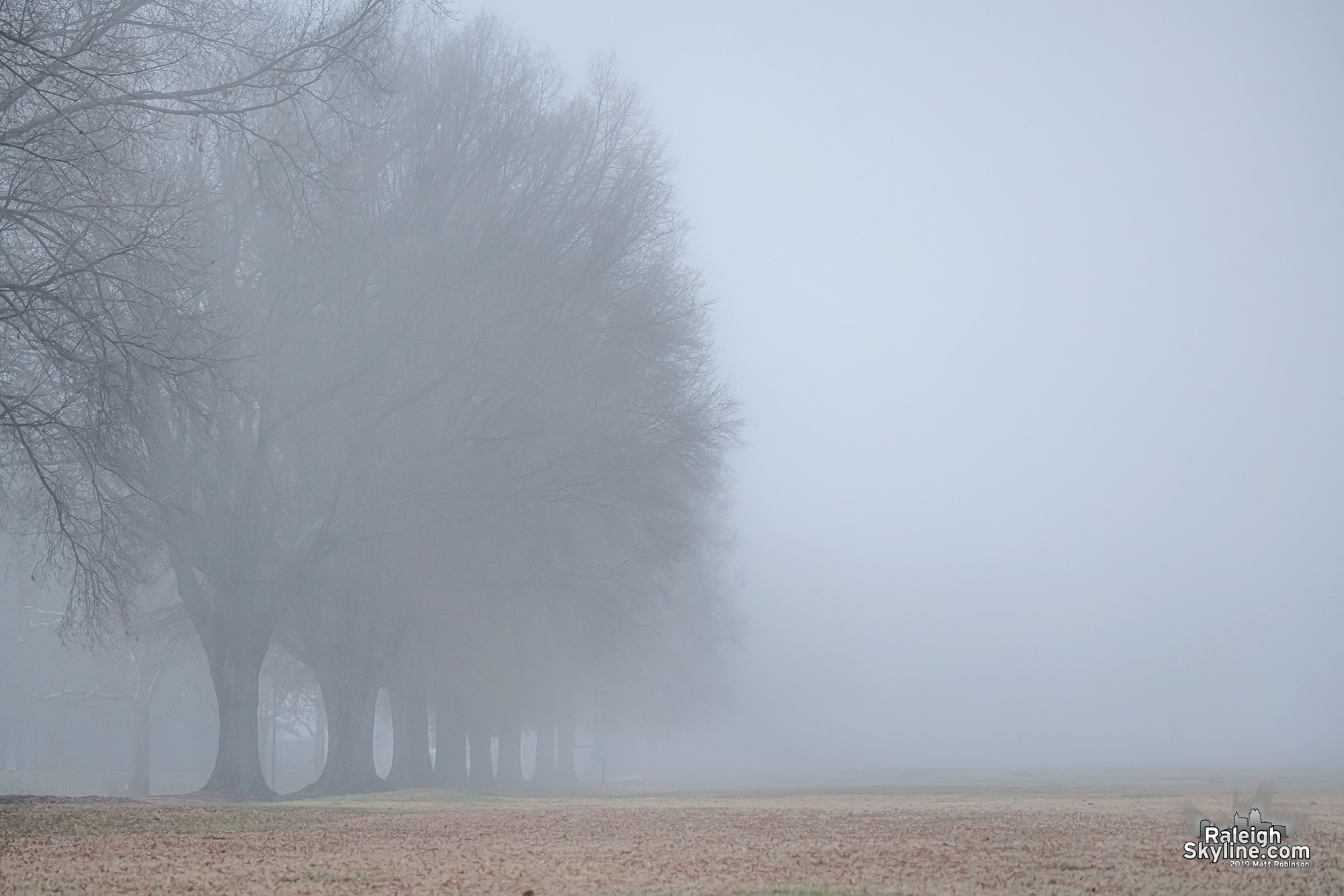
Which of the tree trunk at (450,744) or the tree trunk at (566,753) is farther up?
the tree trunk at (450,744)

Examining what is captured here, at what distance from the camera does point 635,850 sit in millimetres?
10609

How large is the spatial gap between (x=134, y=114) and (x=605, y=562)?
1685 cm

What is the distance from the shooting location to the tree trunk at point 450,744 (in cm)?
3350

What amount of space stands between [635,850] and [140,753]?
3959cm

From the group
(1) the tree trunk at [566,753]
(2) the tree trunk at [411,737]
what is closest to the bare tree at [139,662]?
(2) the tree trunk at [411,737]

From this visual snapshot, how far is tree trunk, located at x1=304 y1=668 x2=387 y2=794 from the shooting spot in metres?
27.4

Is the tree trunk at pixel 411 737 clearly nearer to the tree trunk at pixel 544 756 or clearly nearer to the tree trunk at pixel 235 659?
the tree trunk at pixel 235 659

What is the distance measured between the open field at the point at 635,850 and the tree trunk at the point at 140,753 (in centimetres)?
2854

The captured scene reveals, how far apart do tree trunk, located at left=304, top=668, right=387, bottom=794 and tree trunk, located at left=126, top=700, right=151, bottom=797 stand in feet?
62.9

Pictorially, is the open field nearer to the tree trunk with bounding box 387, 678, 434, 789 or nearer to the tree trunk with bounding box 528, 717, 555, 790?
the tree trunk with bounding box 387, 678, 434, 789

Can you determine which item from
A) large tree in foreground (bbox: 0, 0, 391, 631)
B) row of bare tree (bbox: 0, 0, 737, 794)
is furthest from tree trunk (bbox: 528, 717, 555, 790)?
large tree in foreground (bbox: 0, 0, 391, 631)

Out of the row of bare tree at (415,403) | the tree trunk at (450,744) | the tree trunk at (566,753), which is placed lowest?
the tree trunk at (566,753)

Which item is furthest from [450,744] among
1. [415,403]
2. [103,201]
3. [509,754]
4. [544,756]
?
[103,201]

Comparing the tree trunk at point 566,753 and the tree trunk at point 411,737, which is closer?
the tree trunk at point 411,737
